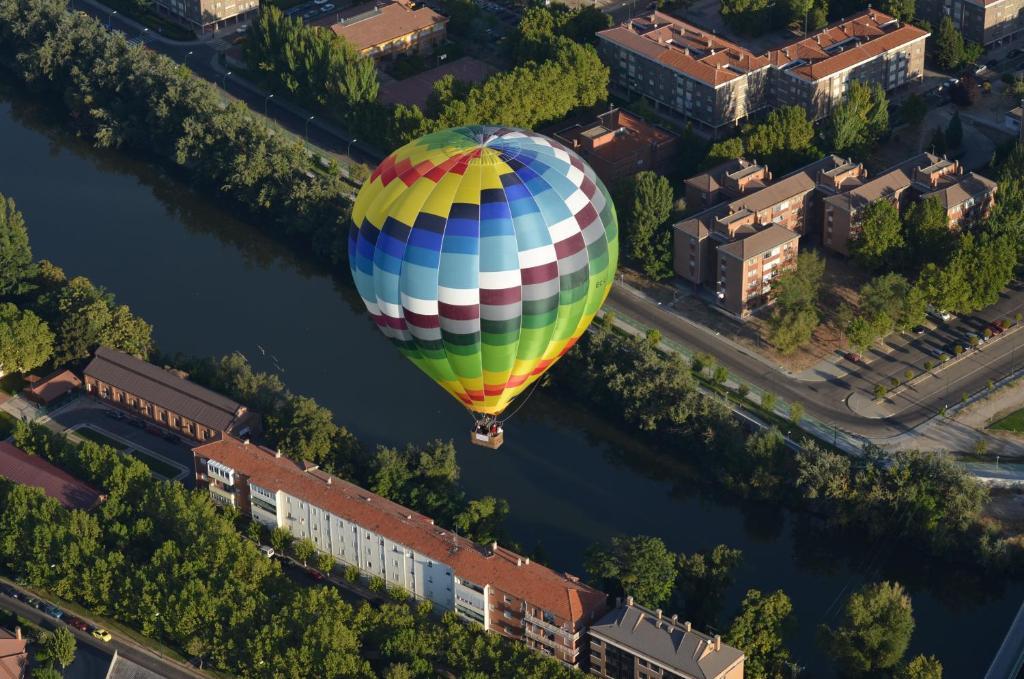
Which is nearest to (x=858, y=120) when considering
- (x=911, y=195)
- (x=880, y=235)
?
(x=911, y=195)

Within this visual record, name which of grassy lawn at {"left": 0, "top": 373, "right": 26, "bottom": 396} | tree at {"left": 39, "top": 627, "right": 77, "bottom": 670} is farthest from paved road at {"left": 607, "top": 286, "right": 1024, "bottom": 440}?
tree at {"left": 39, "top": 627, "right": 77, "bottom": 670}

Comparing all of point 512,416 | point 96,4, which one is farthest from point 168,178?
point 512,416

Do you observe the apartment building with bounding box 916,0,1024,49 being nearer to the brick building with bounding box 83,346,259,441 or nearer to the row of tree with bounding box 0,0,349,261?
the row of tree with bounding box 0,0,349,261

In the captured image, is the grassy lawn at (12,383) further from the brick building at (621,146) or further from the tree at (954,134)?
the tree at (954,134)

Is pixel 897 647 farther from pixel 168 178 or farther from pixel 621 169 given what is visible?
pixel 168 178

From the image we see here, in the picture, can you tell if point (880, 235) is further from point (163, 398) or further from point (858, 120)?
point (163, 398)

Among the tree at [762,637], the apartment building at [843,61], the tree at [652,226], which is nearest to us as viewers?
the tree at [762,637]

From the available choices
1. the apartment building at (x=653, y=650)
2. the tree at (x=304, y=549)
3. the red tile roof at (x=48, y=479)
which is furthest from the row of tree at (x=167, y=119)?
the apartment building at (x=653, y=650)
